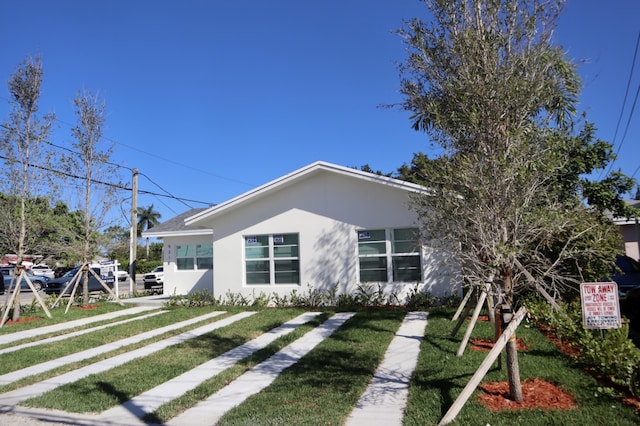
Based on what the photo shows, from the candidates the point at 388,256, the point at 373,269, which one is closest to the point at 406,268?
the point at 388,256

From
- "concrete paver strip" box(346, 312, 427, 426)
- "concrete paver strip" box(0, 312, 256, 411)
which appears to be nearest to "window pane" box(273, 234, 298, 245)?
"concrete paver strip" box(0, 312, 256, 411)

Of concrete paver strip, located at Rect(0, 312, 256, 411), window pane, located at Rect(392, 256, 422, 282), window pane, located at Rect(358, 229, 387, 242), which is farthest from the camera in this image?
window pane, located at Rect(358, 229, 387, 242)

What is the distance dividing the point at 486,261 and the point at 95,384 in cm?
567

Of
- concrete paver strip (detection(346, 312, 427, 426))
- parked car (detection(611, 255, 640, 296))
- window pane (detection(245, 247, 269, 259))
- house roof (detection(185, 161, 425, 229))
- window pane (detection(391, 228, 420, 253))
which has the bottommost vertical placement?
concrete paver strip (detection(346, 312, 427, 426))

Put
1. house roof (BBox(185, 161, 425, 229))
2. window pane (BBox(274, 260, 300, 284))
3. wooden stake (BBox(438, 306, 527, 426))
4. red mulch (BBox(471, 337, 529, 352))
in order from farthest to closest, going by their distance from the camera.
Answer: window pane (BBox(274, 260, 300, 284))
house roof (BBox(185, 161, 425, 229))
red mulch (BBox(471, 337, 529, 352))
wooden stake (BBox(438, 306, 527, 426))

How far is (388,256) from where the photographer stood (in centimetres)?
1399

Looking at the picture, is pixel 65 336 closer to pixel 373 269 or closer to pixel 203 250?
pixel 373 269

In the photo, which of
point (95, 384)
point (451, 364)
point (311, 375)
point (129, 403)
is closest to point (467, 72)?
point (451, 364)

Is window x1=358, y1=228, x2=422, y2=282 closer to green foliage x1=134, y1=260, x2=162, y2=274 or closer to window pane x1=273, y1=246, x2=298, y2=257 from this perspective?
window pane x1=273, y1=246, x2=298, y2=257

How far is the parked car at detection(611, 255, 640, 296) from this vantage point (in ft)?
38.9

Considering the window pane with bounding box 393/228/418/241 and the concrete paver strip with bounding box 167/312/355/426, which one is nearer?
the concrete paver strip with bounding box 167/312/355/426

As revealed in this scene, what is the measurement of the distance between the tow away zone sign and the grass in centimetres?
78

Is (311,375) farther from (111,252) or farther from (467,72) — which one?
(111,252)

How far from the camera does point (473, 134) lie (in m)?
5.65
